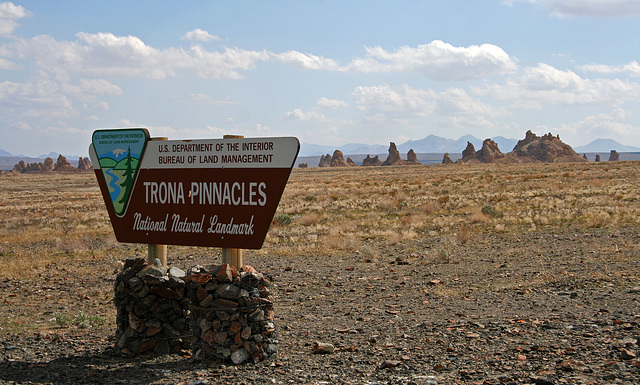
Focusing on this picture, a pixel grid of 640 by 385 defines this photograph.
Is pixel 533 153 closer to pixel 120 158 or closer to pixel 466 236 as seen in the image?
pixel 466 236

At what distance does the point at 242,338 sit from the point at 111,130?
9.84 feet

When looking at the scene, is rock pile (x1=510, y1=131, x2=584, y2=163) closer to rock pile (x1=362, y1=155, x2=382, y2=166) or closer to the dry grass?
rock pile (x1=362, y1=155, x2=382, y2=166)

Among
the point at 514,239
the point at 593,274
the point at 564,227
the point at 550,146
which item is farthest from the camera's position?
the point at 550,146

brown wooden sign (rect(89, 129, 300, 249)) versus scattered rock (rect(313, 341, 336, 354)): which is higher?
brown wooden sign (rect(89, 129, 300, 249))

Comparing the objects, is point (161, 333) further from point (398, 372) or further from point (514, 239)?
point (514, 239)

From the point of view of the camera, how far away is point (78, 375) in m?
5.37

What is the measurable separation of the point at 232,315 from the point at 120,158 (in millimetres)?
2486

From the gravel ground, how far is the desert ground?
0.9 inches

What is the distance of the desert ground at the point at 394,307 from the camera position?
5273mm

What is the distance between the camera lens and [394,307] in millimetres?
8258

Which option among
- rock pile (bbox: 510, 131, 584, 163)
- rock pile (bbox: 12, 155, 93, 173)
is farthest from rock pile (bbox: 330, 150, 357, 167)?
rock pile (bbox: 12, 155, 93, 173)

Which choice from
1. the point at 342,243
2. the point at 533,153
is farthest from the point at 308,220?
the point at 533,153

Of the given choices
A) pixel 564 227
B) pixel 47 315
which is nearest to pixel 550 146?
pixel 564 227

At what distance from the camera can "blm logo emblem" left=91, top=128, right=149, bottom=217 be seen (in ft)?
21.6
